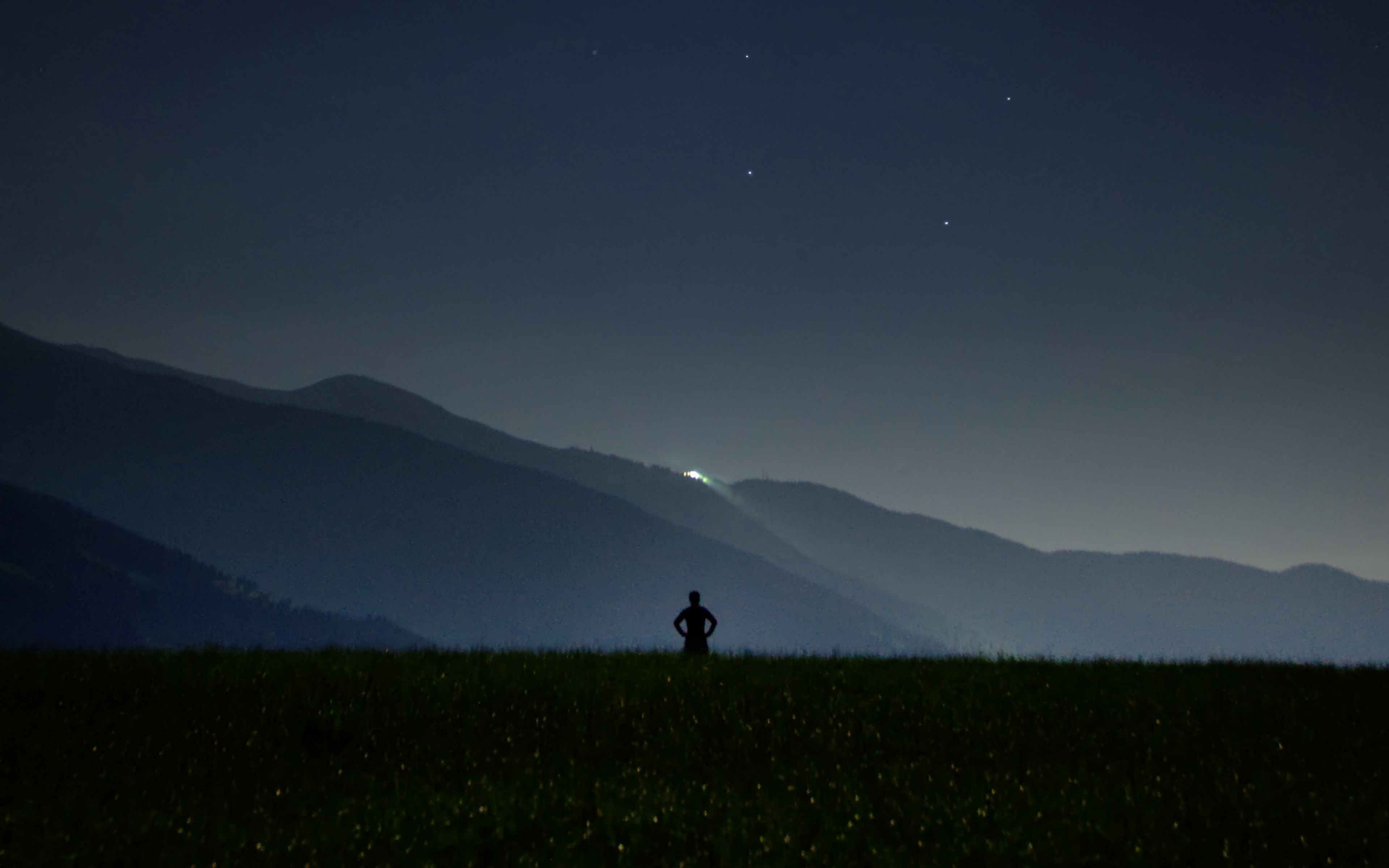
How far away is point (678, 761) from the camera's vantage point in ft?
48.8

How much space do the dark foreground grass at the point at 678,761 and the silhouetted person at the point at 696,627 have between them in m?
1.75

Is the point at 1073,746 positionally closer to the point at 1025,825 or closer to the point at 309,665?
the point at 1025,825

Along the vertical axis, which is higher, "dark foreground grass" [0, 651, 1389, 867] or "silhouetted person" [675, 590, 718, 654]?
"silhouetted person" [675, 590, 718, 654]

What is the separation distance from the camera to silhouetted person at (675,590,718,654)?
70.5 feet

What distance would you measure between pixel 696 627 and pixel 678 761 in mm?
7040

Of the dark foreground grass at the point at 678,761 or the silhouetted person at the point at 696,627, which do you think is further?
the silhouetted person at the point at 696,627

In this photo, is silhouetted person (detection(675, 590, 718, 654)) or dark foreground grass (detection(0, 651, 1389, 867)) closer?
dark foreground grass (detection(0, 651, 1389, 867))

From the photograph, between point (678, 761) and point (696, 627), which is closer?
point (678, 761)

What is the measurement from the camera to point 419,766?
1428cm

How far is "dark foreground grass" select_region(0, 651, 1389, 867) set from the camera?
1078 cm

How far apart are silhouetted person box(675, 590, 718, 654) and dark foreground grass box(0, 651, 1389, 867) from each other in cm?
175

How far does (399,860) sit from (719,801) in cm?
420

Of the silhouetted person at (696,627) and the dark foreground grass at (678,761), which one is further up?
the silhouetted person at (696,627)

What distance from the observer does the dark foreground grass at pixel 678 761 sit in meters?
10.8
